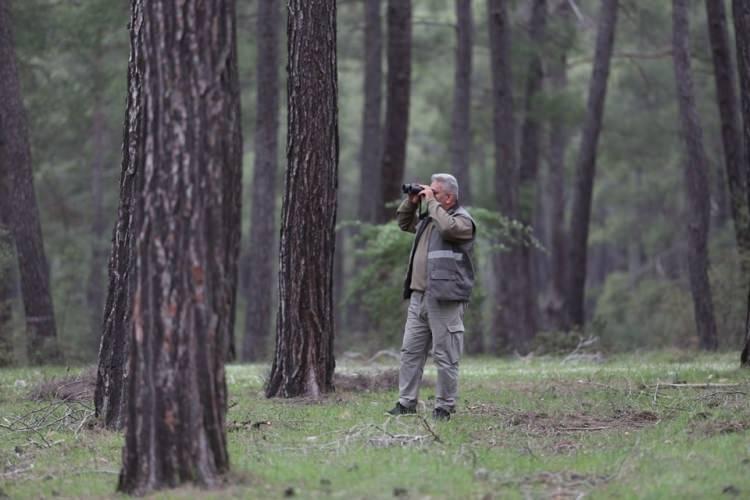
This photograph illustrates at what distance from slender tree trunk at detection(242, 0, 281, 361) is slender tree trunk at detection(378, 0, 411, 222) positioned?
2.35 m

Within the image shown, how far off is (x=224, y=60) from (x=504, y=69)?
17962 mm

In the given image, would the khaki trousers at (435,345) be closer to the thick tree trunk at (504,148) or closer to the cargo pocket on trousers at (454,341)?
the cargo pocket on trousers at (454,341)

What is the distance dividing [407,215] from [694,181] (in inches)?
474

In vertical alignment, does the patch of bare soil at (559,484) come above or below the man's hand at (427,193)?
below

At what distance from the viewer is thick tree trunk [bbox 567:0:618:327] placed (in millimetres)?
24031

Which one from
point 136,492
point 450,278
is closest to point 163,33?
point 136,492

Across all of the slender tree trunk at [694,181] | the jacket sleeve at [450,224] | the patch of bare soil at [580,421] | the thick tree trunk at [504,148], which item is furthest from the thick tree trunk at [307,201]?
the thick tree trunk at [504,148]

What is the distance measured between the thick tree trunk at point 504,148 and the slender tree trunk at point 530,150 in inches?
84.0

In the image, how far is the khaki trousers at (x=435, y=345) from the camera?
32.1ft

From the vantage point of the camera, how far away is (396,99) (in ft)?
76.1

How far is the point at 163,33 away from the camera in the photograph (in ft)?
22.1

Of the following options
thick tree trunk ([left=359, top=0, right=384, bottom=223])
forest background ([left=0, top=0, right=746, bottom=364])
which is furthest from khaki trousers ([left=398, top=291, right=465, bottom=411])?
thick tree trunk ([left=359, top=0, right=384, bottom=223])

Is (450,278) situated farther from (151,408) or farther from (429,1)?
(429,1)

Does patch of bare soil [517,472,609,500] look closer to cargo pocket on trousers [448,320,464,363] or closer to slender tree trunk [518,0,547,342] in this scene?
cargo pocket on trousers [448,320,464,363]
